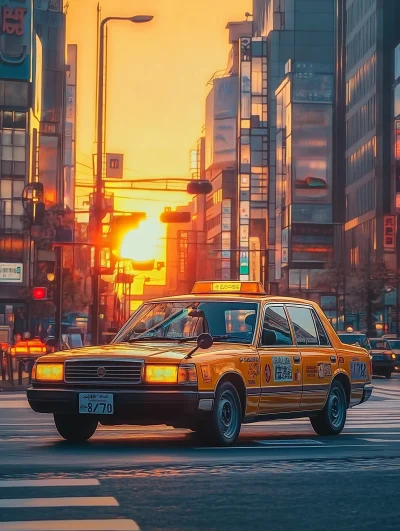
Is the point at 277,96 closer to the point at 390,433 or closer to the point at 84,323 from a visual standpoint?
the point at 84,323

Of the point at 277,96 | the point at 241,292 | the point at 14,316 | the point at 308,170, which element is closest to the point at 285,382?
the point at 241,292

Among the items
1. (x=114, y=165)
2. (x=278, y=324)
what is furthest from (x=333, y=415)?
(x=114, y=165)

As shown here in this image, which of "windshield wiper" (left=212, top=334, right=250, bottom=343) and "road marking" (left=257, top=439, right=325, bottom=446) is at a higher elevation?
"windshield wiper" (left=212, top=334, right=250, bottom=343)

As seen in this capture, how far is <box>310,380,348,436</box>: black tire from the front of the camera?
16438 mm

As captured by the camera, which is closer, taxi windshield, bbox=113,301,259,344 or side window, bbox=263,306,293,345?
taxi windshield, bbox=113,301,259,344

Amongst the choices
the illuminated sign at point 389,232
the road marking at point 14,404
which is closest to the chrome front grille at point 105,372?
the road marking at point 14,404

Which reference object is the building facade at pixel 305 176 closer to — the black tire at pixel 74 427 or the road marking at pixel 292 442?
the road marking at pixel 292 442

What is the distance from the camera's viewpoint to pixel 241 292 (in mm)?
16297

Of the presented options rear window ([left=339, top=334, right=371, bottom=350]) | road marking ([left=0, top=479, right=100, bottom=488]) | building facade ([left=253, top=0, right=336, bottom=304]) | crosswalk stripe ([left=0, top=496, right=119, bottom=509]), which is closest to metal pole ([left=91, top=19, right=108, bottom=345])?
rear window ([left=339, top=334, right=371, bottom=350])

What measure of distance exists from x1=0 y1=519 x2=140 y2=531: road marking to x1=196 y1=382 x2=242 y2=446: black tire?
5848 mm

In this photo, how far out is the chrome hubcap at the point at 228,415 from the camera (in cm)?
1417

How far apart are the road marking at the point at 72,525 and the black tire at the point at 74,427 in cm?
656

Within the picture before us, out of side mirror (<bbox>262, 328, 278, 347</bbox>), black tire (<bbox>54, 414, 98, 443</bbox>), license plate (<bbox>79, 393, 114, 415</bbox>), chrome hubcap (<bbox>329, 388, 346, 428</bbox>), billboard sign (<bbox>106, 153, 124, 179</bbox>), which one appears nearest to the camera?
license plate (<bbox>79, 393, 114, 415</bbox>)

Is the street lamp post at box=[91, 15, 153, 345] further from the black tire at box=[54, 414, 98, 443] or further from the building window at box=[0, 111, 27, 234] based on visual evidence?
the building window at box=[0, 111, 27, 234]
